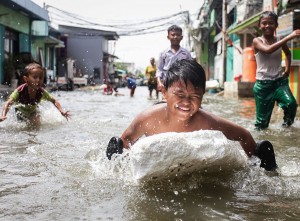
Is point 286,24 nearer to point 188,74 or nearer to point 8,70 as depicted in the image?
point 188,74

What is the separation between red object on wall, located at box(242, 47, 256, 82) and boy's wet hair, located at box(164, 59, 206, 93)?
14.5 m

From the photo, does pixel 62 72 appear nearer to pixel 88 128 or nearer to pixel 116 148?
pixel 88 128

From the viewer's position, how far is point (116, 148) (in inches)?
124

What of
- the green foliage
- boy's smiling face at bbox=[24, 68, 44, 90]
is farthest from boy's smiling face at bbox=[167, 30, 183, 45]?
the green foliage

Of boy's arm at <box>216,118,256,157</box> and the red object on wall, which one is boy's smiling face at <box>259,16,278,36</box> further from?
the red object on wall

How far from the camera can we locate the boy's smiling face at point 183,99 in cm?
285

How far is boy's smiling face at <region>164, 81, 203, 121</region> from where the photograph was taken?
2.85 metres

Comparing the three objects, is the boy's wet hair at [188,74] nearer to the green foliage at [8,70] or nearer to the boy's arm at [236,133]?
the boy's arm at [236,133]

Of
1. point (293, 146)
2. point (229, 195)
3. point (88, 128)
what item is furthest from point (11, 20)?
point (229, 195)

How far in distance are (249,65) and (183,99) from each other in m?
14.8

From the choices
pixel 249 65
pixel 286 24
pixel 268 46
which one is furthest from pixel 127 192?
pixel 249 65

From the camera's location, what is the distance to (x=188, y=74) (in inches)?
111

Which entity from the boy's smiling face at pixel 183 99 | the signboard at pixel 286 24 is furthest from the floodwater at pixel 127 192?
the signboard at pixel 286 24

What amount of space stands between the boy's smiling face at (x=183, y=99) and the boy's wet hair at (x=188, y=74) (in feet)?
0.08
